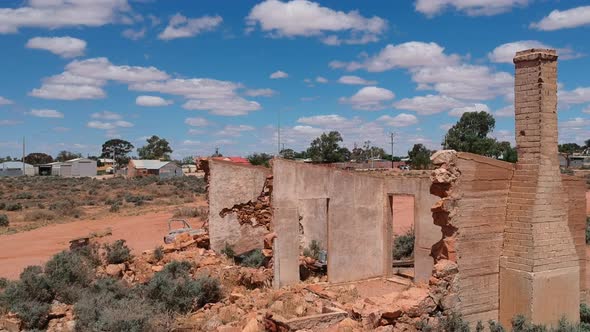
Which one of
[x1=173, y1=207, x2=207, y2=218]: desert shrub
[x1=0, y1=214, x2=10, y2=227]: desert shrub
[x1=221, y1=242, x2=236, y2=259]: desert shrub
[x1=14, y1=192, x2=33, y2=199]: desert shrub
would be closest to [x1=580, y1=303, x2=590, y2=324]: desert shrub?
[x1=221, y1=242, x2=236, y2=259]: desert shrub

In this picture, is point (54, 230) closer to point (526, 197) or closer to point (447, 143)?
point (526, 197)

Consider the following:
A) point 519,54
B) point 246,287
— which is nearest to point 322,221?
point 246,287

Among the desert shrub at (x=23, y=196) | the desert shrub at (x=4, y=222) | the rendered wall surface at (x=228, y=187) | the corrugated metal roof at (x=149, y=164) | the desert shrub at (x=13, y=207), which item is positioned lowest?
the desert shrub at (x=4, y=222)

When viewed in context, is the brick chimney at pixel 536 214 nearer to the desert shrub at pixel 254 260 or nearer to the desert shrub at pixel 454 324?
the desert shrub at pixel 454 324

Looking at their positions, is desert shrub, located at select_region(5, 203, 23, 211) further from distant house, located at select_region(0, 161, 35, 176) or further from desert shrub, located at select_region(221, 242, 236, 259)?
distant house, located at select_region(0, 161, 35, 176)

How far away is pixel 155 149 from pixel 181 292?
339 ft

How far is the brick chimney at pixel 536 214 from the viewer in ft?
31.6

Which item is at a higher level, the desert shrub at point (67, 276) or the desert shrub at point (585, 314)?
Answer: the desert shrub at point (67, 276)

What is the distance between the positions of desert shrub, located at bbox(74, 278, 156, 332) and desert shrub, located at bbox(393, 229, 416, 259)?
10230 mm

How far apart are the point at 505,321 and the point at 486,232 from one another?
177cm

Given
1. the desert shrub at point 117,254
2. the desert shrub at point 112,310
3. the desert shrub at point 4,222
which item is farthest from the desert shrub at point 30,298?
the desert shrub at point 4,222

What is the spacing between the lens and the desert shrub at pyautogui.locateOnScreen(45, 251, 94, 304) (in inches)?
492

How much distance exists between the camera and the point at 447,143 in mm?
58719

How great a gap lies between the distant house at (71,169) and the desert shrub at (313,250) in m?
65.4
